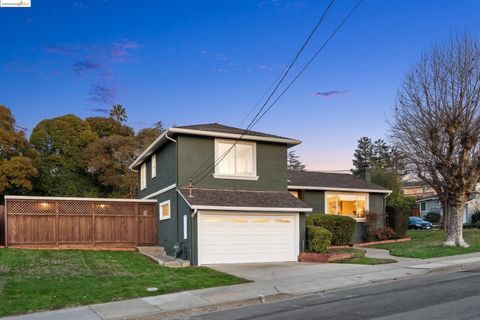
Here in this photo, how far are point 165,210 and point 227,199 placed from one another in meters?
4.45

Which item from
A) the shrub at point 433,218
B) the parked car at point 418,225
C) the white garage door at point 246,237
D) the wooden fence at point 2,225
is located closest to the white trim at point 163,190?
the white garage door at point 246,237

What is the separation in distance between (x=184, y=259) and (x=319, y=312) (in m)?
10.0

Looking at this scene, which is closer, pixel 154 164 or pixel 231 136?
pixel 231 136

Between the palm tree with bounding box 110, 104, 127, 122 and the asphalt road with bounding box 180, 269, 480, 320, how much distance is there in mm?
51684

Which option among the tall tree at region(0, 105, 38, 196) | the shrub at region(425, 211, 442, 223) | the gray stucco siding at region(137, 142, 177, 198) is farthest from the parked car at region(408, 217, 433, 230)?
the tall tree at region(0, 105, 38, 196)

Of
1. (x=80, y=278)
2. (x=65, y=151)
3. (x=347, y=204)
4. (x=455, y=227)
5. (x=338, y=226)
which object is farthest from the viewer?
(x=65, y=151)

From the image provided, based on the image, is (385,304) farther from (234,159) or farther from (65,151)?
(65,151)

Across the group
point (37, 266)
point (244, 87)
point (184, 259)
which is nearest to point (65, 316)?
point (37, 266)

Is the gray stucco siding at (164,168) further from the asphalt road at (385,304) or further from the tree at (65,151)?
the tree at (65,151)

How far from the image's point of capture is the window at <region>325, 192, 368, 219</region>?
27344mm

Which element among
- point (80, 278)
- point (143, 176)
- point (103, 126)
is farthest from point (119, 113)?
point (80, 278)

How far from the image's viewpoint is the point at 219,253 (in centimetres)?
1830

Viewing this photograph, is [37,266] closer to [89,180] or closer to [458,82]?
[458,82]

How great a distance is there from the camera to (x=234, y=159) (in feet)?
67.0
